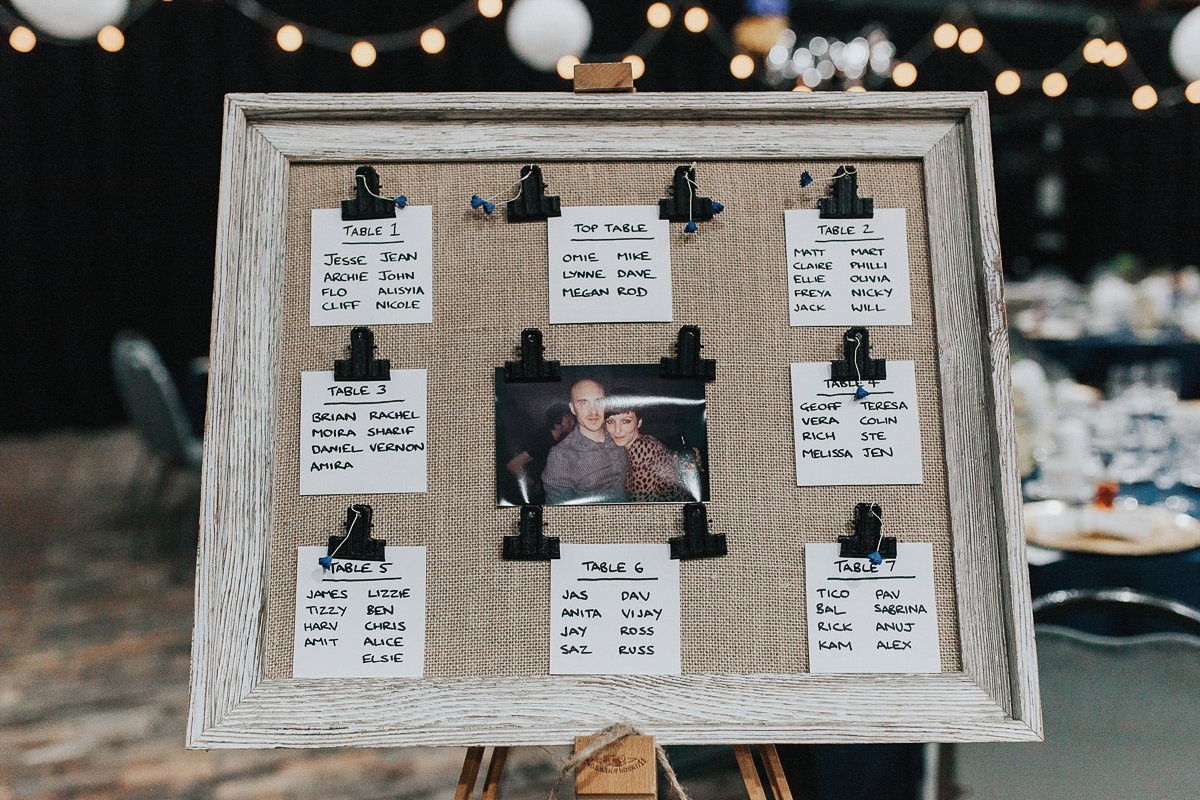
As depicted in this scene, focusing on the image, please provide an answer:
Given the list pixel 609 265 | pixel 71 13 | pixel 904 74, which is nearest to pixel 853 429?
pixel 609 265

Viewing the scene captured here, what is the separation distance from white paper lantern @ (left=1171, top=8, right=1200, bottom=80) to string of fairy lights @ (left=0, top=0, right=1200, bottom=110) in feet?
1.21

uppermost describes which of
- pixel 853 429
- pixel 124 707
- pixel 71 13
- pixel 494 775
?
pixel 71 13

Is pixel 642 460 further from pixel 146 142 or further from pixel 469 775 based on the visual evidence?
pixel 146 142

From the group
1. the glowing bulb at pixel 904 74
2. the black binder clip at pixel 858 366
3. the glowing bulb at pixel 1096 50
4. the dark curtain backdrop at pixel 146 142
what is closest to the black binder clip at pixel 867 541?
the black binder clip at pixel 858 366

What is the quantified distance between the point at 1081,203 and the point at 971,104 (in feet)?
27.2

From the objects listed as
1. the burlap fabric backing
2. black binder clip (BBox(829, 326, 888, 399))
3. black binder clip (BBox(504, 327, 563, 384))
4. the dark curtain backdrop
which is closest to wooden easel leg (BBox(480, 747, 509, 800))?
the burlap fabric backing

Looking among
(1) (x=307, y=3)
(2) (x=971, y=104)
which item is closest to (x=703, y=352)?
(2) (x=971, y=104)

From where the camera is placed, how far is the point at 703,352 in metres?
0.74

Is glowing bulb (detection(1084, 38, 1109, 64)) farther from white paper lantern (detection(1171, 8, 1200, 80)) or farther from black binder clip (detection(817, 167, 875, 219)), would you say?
black binder clip (detection(817, 167, 875, 219))

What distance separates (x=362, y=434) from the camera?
2.38 feet

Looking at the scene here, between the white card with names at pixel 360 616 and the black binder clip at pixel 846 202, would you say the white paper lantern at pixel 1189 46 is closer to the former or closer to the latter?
the black binder clip at pixel 846 202

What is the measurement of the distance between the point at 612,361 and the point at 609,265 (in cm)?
9

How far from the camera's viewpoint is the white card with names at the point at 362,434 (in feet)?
2.37

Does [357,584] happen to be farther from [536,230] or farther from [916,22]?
[916,22]
